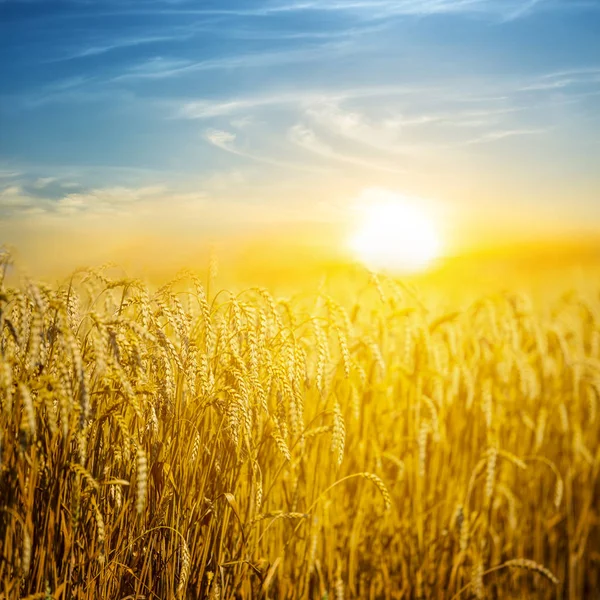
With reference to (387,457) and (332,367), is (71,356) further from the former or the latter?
(387,457)

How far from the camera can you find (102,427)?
147 cm

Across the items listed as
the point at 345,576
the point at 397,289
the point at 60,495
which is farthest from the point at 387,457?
the point at 60,495

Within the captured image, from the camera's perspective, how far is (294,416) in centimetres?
148

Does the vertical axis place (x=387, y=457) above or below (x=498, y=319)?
below

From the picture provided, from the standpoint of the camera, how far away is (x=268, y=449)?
5.82 ft

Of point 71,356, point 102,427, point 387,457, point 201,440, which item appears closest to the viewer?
point 71,356

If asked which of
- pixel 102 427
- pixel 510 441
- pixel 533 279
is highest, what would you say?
pixel 533 279

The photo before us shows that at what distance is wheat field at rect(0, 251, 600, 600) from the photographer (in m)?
1.35

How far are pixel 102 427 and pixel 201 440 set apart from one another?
0.25m

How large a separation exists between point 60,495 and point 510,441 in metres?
2.04

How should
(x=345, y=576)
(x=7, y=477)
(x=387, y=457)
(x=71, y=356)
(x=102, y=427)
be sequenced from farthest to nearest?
(x=387, y=457) → (x=345, y=576) → (x=102, y=427) → (x=7, y=477) → (x=71, y=356)

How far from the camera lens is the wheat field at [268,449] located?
53.3 inches

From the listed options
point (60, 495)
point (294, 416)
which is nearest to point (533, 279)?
point (294, 416)

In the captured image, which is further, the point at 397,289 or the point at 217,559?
the point at 397,289
